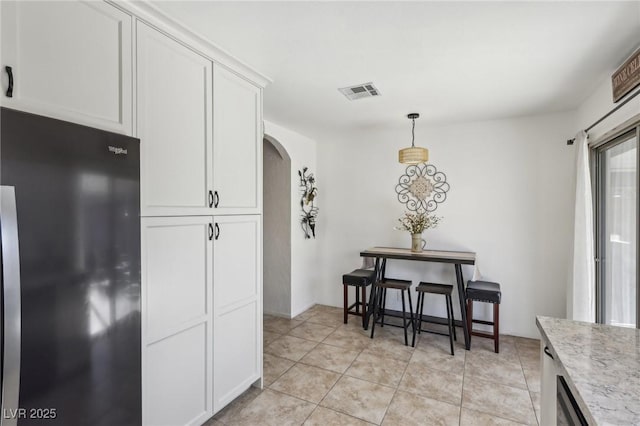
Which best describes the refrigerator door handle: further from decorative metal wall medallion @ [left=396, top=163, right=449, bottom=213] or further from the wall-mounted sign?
decorative metal wall medallion @ [left=396, top=163, right=449, bottom=213]

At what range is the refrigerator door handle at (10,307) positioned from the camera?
98cm

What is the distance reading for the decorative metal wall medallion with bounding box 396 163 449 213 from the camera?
12.5ft

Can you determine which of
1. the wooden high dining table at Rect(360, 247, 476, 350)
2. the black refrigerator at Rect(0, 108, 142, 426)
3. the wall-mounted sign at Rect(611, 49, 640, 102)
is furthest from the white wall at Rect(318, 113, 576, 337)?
the black refrigerator at Rect(0, 108, 142, 426)

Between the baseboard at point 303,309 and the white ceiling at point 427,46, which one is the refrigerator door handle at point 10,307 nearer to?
the white ceiling at point 427,46

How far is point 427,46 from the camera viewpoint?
6.23 ft

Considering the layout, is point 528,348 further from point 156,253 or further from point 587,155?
point 156,253

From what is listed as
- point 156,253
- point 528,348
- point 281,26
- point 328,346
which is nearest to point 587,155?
point 528,348

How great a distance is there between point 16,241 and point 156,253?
24.7 inches

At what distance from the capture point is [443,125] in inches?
147

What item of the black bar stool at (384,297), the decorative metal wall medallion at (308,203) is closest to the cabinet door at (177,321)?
the black bar stool at (384,297)

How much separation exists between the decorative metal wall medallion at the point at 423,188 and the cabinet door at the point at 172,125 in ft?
9.07

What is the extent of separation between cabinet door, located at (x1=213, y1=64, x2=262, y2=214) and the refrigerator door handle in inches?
41.1

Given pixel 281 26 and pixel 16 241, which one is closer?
pixel 16 241

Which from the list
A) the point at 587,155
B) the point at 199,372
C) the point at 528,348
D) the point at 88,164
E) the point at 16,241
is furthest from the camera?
the point at 528,348
